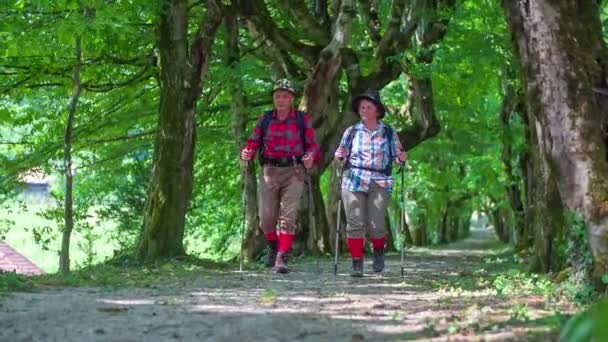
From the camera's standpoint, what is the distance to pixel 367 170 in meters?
9.20

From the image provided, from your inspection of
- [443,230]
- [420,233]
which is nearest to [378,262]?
[420,233]

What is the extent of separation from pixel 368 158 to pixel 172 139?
2.83 meters

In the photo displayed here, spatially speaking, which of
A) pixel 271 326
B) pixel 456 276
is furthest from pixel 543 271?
pixel 271 326

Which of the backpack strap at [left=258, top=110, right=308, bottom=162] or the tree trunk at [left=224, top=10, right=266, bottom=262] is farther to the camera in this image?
the tree trunk at [left=224, top=10, right=266, bottom=262]

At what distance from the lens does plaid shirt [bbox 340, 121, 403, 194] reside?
30.1 feet

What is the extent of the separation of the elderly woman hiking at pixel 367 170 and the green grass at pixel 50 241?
7084 mm

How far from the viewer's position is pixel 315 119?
1447 cm

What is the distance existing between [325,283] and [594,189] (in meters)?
3.03

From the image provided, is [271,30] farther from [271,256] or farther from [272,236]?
[272,236]

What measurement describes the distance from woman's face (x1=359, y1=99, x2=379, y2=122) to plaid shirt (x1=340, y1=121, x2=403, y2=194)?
13 cm

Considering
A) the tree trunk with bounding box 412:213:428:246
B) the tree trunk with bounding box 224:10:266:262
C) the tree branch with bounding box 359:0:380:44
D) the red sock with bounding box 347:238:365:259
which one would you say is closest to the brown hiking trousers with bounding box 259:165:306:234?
the red sock with bounding box 347:238:365:259

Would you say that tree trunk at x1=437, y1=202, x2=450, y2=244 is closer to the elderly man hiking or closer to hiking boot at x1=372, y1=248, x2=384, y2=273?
hiking boot at x1=372, y1=248, x2=384, y2=273

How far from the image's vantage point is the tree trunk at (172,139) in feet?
34.9

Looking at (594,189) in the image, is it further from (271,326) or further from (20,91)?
(20,91)
